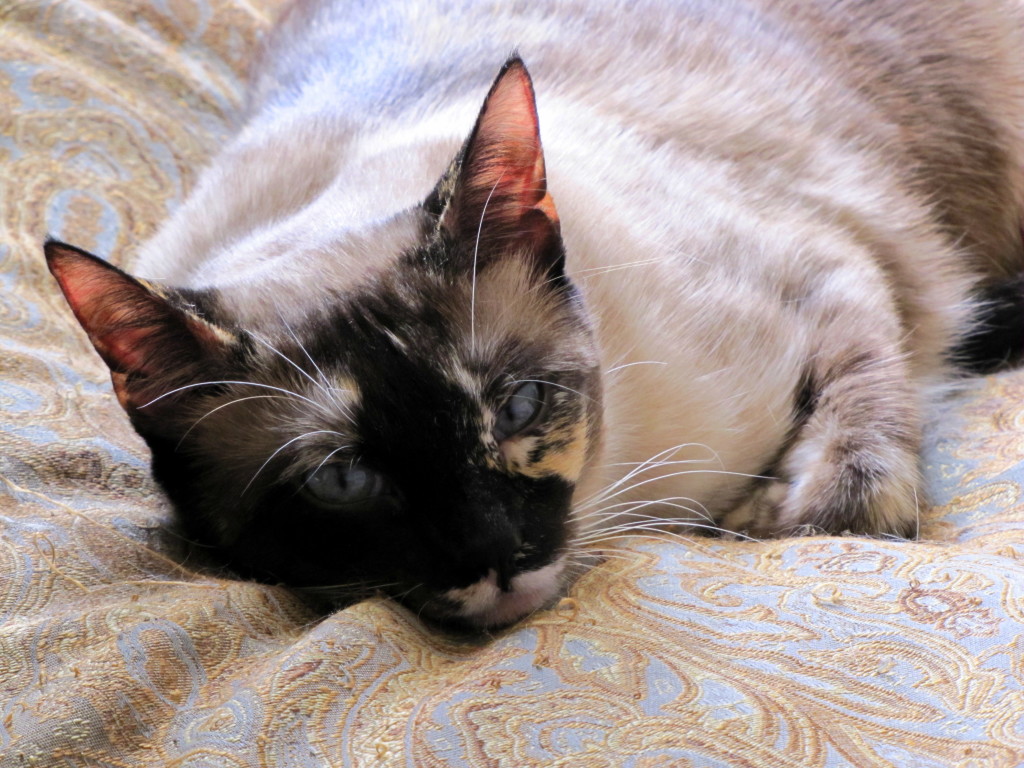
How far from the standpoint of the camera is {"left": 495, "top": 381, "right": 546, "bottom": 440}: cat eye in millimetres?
1150

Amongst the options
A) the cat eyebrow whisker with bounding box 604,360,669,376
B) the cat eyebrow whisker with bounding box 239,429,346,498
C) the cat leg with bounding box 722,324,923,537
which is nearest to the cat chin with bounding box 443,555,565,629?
the cat eyebrow whisker with bounding box 239,429,346,498

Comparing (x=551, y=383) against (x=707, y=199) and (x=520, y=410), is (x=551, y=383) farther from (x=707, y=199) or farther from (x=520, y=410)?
(x=707, y=199)

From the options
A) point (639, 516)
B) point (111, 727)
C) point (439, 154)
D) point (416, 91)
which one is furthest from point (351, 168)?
point (111, 727)

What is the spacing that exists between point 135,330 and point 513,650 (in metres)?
0.54

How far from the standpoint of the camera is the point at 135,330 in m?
1.12

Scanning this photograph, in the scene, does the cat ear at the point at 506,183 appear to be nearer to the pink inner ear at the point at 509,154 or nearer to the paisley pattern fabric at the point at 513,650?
Answer: the pink inner ear at the point at 509,154

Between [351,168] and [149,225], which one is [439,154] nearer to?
[351,168]

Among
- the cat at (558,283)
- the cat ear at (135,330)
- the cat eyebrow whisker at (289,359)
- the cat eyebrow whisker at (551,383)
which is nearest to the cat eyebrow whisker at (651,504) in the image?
the cat at (558,283)

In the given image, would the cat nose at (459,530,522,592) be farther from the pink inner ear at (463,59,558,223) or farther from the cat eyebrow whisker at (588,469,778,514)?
the pink inner ear at (463,59,558,223)

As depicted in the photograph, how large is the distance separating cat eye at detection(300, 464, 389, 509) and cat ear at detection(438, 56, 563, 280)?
314 mm

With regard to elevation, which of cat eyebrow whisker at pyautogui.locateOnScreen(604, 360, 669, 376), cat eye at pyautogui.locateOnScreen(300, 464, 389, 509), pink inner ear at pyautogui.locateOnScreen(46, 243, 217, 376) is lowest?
cat eye at pyautogui.locateOnScreen(300, 464, 389, 509)

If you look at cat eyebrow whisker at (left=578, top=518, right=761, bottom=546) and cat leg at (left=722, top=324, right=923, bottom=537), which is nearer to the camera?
cat eyebrow whisker at (left=578, top=518, right=761, bottom=546)

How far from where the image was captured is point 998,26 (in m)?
2.12

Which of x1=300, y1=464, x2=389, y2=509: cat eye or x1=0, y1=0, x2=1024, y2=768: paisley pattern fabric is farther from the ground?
x1=300, y1=464, x2=389, y2=509: cat eye
